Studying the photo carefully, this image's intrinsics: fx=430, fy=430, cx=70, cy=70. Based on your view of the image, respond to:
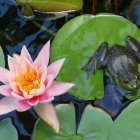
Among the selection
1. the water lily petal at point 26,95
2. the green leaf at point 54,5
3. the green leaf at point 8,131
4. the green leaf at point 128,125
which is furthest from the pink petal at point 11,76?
the green leaf at point 54,5

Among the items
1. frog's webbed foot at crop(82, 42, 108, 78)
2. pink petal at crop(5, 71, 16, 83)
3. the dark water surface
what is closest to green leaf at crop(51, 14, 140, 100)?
frog's webbed foot at crop(82, 42, 108, 78)

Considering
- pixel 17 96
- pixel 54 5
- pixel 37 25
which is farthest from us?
pixel 37 25

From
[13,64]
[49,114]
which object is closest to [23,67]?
[13,64]

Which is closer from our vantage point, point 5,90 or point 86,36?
point 5,90

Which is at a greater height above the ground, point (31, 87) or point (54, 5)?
point (54, 5)

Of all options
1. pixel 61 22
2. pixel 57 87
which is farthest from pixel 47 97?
pixel 61 22

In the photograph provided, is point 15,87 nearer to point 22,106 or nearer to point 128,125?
point 22,106

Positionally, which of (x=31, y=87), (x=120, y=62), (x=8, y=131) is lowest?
(x=8, y=131)

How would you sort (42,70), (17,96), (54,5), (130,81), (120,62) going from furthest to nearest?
(54,5) < (120,62) < (130,81) < (42,70) < (17,96)
